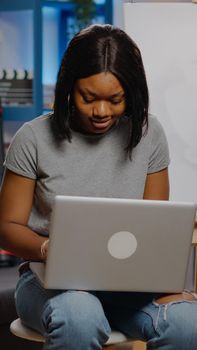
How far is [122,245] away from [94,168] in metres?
0.29

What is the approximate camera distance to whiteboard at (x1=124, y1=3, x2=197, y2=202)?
216 centimetres

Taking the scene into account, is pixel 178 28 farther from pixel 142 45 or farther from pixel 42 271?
pixel 42 271

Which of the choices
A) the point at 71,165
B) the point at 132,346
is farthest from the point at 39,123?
the point at 132,346

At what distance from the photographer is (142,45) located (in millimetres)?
2160

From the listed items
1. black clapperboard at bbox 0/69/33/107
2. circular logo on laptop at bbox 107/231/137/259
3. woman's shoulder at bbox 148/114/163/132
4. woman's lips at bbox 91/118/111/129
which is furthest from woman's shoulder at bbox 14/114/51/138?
black clapperboard at bbox 0/69/33/107

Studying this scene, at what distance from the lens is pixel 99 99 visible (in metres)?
1.58

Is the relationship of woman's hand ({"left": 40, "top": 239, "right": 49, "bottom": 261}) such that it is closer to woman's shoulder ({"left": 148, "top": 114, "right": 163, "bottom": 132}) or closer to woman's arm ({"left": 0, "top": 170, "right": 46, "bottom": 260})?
woman's arm ({"left": 0, "top": 170, "right": 46, "bottom": 260})

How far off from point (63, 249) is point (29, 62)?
2761 millimetres

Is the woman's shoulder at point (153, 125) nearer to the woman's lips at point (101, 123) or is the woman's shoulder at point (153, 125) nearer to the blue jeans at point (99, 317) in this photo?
the woman's lips at point (101, 123)

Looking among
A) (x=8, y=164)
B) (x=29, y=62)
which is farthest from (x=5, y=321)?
(x=29, y=62)

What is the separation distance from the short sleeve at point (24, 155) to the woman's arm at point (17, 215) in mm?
15

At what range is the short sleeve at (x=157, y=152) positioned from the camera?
1.73m

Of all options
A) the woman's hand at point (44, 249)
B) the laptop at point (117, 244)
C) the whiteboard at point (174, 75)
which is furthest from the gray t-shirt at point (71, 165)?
the whiteboard at point (174, 75)

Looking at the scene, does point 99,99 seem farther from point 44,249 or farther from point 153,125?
point 44,249
